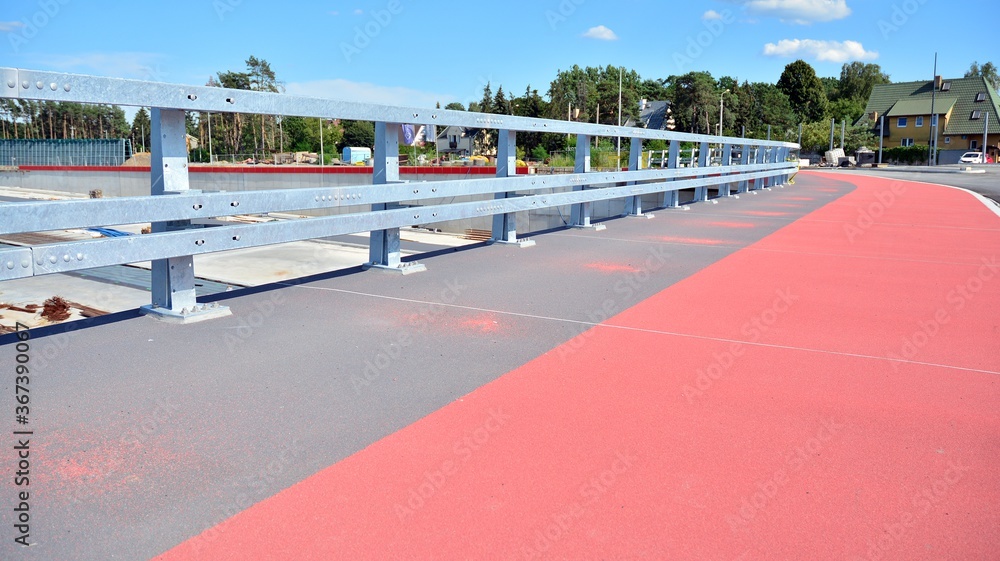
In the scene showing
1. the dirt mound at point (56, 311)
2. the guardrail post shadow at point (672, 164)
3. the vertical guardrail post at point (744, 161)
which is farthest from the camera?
the vertical guardrail post at point (744, 161)

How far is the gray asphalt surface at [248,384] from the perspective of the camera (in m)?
2.44

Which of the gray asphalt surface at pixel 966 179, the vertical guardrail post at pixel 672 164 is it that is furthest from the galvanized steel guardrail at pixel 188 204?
the gray asphalt surface at pixel 966 179

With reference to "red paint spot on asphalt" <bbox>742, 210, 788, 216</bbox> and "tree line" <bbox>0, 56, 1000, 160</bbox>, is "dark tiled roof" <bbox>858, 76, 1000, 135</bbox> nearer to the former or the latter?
"tree line" <bbox>0, 56, 1000, 160</bbox>

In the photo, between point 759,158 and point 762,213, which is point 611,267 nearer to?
point 762,213

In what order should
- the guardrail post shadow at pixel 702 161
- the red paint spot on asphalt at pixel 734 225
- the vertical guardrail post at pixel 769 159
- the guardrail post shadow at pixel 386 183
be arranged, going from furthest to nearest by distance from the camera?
the vertical guardrail post at pixel 769 159 < the guardrail post shadow at pixel 702 161 < the red paint spot on asphalt at pixel 734 225 < the guardrail post shadow at pixel 386 183

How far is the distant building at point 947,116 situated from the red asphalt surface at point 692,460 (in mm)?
94107

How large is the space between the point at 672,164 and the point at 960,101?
98.7 metres

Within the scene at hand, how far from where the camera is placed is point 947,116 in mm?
92562

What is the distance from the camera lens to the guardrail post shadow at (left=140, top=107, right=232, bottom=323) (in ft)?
14.7

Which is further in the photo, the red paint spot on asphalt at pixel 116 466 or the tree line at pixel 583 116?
the tree line at pixel 583 116

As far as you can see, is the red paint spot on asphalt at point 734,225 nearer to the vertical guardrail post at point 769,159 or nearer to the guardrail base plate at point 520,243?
the guardrail base plate at point 520,243

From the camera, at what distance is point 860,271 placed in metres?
7.15

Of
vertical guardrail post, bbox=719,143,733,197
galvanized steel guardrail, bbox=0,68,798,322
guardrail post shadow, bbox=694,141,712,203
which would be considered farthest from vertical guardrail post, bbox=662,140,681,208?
galvanized steel guardrail, bbox=0,68,798,322

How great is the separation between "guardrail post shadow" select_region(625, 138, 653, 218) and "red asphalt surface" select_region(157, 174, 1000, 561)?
6.99 meters
